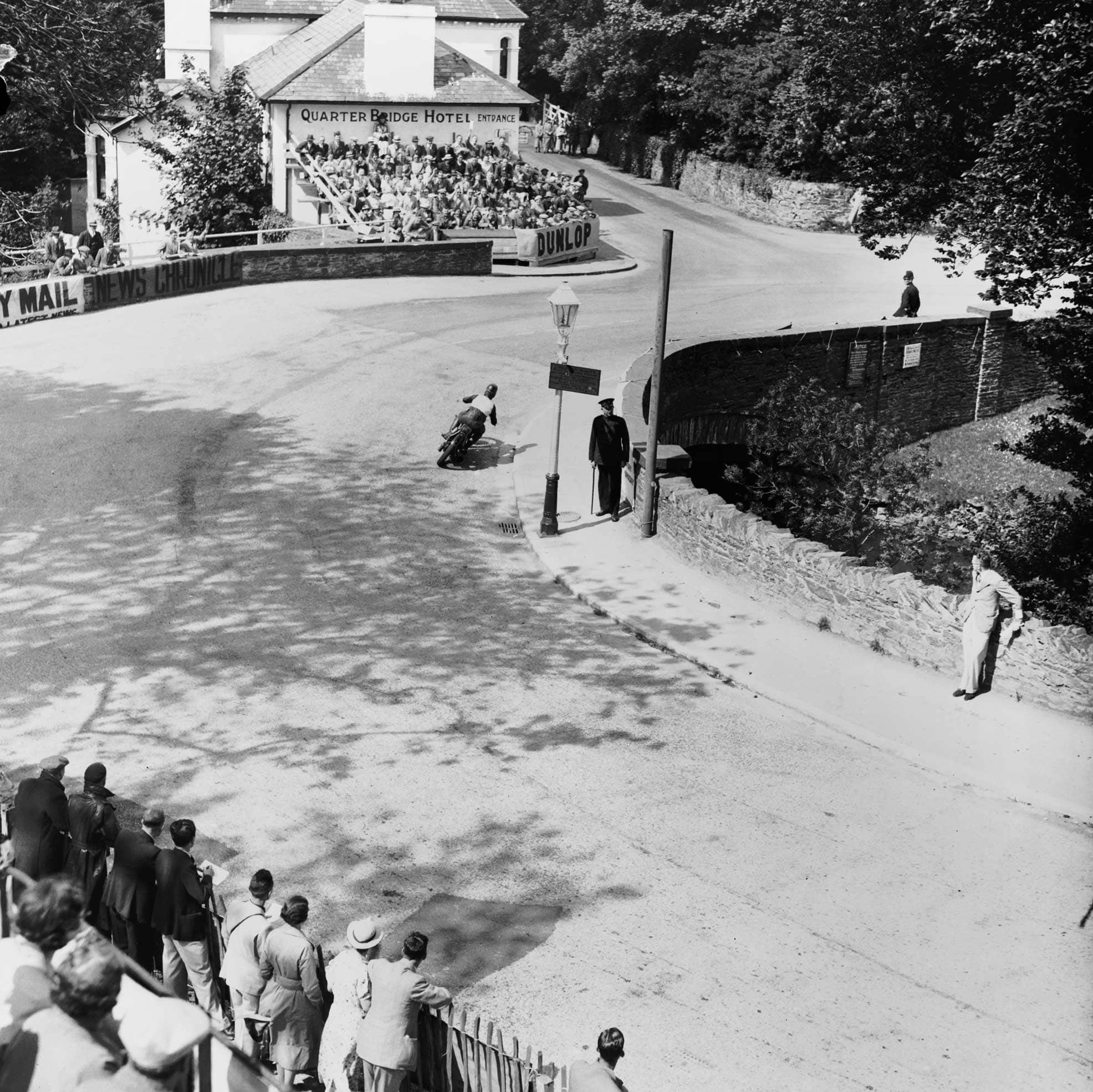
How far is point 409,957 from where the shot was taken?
854 cm

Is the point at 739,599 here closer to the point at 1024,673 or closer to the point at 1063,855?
Answer: the point at 1024,673

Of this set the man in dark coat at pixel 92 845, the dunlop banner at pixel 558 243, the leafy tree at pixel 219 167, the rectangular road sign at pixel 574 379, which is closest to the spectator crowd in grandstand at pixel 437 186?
the dunlop banner at pixel 558 243

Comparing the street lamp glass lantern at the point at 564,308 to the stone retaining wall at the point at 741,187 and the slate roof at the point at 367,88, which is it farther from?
the stone retaining wall at the point at 741,187

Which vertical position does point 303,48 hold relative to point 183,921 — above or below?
above

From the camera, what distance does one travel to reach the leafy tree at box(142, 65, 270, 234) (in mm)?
45938

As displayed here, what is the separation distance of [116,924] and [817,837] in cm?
571

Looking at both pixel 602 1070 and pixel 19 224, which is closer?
pixel 602 1070

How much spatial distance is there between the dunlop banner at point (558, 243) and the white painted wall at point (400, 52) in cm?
924

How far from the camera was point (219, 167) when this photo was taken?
46031mm

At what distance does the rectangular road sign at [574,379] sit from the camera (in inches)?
767

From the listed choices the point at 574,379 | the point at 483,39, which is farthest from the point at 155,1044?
the point at 483,39

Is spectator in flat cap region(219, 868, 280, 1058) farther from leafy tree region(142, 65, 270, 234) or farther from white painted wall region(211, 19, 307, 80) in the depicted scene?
white painted wall region(211, 19, 307, 80)

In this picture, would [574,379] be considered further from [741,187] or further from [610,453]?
[741,187]

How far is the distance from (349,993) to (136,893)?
5.60ft
